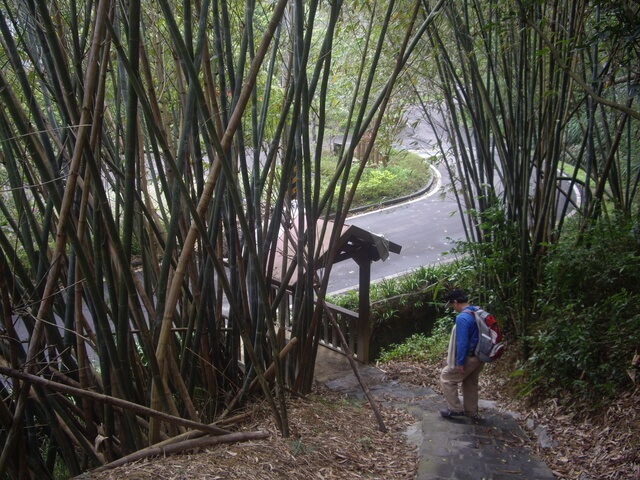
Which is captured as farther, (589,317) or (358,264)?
(358,264)

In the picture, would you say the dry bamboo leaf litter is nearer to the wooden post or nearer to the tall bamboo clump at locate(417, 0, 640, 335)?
the tall bamboo clump at locate(417, 0, 640, 335)

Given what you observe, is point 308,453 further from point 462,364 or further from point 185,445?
point 462,364

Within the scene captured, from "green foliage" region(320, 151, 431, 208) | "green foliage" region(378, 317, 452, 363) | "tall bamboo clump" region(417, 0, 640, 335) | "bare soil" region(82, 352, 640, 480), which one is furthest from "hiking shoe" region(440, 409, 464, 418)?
"green foliage" region(320, 151, 431, 208)

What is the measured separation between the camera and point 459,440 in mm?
3480

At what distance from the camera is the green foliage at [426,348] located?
18.0ft

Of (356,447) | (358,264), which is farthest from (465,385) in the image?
(358,264)

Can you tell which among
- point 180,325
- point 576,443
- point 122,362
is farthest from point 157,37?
point 576,443

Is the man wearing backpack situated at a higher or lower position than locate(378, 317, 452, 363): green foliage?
higher

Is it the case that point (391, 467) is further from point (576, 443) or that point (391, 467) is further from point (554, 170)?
point (554, 170)

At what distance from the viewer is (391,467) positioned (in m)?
2.95

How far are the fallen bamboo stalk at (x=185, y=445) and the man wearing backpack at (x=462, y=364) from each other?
163 centimetres

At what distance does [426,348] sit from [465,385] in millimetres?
1820

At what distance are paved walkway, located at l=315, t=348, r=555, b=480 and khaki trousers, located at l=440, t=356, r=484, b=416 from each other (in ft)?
0.30

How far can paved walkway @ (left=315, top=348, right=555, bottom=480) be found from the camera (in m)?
3.03
